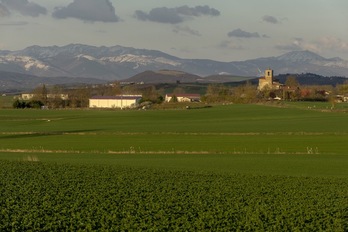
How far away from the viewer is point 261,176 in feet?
103

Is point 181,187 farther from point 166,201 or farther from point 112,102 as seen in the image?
point 112,102

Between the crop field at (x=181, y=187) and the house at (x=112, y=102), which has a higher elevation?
the house at (x=112, y=102)

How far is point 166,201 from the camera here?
2252 cm

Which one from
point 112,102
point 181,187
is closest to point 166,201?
point 181,187

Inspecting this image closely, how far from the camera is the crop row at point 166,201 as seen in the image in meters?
18.5

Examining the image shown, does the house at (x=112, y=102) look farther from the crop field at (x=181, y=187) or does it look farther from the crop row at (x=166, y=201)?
the crop row at (x=166, y=201)

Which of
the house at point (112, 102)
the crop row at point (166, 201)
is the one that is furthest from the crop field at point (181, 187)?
the house at point (112, 102)

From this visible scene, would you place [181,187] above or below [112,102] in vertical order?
below

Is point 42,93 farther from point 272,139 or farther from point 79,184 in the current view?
point 79,184

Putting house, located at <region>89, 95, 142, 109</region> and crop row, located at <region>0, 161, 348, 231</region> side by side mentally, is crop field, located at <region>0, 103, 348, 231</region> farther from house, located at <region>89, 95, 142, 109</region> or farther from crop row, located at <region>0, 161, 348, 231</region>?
house, located at <region>89, 95, 142, 109</region>

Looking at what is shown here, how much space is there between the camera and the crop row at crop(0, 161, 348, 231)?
1852cm

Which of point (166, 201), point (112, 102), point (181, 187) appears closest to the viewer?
point (166, 201)

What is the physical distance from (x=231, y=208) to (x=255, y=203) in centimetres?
155

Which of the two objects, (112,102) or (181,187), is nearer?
(181,187)
